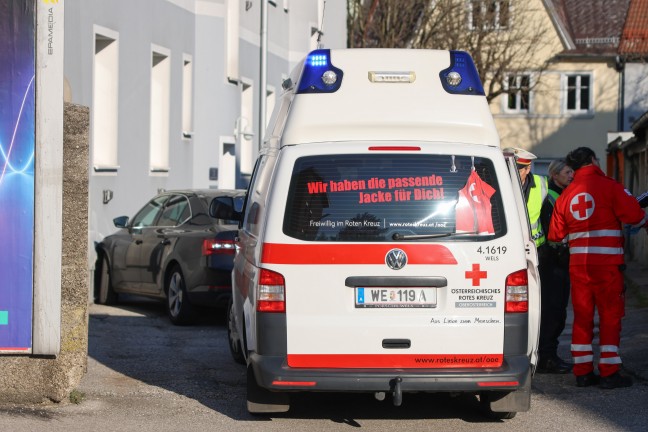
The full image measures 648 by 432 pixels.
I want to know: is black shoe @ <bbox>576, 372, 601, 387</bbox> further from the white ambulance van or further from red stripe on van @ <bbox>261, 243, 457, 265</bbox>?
red stripe on van @ <bbox>261, 243, 457, 265</bbox>

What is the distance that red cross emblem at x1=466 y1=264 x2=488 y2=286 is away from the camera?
23.7 ft

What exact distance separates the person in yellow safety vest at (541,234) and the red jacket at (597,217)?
27.9 inches

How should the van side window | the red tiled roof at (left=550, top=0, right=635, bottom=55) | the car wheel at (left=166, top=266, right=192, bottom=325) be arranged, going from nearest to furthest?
the van side window, the car wheel at (left=166, top=266, right=192, bottom=325), the red tiled roof at (left=550, top=0, right=635, bottom=55)

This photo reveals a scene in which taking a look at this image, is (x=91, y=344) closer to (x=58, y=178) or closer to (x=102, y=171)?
(x=58, y=178)

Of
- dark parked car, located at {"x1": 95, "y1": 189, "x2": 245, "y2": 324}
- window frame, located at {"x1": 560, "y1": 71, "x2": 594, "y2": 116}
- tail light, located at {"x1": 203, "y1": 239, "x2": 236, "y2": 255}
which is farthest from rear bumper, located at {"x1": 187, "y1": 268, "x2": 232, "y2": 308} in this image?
window frame, located at {"x1": 560, "y1": 71, "x2": 594, "y2": 116}

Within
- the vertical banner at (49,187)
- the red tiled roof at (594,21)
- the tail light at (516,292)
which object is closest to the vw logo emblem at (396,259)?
the tail light at (516,292)

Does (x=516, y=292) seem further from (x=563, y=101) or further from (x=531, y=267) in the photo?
(x=563, y=101)

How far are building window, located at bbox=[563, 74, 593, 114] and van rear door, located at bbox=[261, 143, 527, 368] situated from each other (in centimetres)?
4160

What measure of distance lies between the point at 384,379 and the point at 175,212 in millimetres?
7256

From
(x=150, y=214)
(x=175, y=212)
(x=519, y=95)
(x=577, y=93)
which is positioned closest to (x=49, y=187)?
(x=175, y=212)

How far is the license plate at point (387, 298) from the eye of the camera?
7.25m

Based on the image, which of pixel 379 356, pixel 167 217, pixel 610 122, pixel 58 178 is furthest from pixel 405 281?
pixel 610 122

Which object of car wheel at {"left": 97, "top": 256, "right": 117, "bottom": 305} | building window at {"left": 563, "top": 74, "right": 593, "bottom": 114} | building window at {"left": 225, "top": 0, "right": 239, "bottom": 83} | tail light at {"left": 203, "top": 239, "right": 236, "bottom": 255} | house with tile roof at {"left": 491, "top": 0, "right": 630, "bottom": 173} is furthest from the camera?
building window at {"left": 563, "top": 74, "right": 593, "bottom": 114}

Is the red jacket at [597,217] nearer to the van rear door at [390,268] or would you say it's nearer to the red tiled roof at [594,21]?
the van rear door at [390,268]
